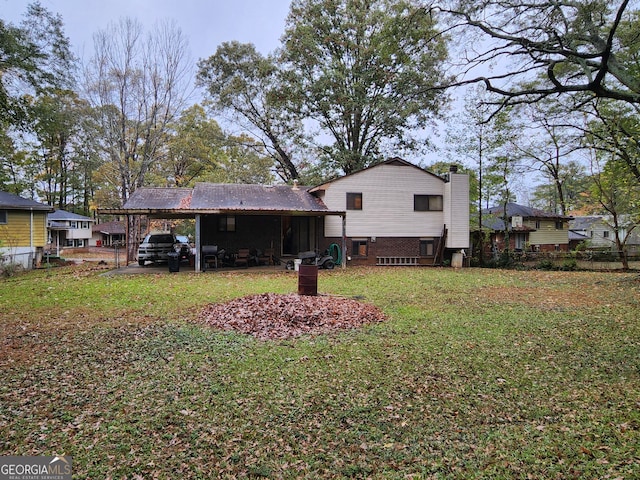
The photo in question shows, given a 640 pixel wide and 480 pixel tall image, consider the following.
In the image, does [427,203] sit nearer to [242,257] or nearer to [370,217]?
[370,217]

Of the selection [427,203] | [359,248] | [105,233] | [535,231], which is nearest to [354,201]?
[359,248]

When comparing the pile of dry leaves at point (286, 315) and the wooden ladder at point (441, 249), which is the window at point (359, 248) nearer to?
the wooden ladder at point (441, 249)

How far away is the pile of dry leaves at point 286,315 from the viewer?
6.65 m

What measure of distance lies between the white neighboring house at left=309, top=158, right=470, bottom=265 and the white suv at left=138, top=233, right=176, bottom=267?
7.84 metres

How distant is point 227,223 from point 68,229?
76.9ft

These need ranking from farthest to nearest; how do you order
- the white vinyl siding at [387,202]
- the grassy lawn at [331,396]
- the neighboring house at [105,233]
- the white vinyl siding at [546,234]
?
the neighboring house at [105,233] → the white vinyl siding at [546,234] → the white vinyl siding at [387,202] → the grassy lawn at [331,396]

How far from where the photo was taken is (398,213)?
750 inches

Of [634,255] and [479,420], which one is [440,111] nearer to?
[634,255]

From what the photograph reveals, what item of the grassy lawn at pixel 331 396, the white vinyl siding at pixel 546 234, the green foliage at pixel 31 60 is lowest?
the grassy lawn at pixel 331 396

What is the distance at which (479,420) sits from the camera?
11.5 feet

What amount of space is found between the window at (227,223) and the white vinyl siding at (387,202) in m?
4.85

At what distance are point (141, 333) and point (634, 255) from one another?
24929 mm

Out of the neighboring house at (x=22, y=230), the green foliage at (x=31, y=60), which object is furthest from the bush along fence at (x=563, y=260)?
the neighboring house at (x=22, y=230)

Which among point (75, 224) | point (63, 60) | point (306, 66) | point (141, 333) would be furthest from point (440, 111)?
point (75, 224)
